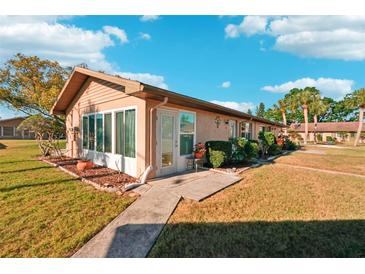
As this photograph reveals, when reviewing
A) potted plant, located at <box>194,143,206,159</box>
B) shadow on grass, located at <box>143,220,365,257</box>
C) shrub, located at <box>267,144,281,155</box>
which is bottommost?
shadow on grass, located at <box>143,220,365,257</box>

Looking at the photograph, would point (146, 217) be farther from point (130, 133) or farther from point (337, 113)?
point (337, 113)

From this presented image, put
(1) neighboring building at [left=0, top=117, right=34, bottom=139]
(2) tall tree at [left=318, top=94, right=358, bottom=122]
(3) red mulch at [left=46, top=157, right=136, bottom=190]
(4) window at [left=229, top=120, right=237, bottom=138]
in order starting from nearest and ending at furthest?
(3) red mulch at [left=46, top=157, right=136, bottom=190] → (4) window at [left=229, top=120, right=237, bottom=138] → (1) neighboring building at [left=0, top=117, right=34, bottom=139] → (2) tall tree at [left=318, top=94, right=358, bottom=122]

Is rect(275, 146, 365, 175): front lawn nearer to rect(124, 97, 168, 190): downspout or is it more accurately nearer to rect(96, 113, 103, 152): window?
rect(124, 97, 168, 190): downspout

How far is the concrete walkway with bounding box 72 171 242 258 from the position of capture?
2.70 meters

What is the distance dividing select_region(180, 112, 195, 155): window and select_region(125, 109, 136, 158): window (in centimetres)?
186

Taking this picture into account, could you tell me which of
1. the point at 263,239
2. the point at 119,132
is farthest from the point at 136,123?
the point at 263,239

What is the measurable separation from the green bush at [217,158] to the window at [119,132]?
3.73 meters

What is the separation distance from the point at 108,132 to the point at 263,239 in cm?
672

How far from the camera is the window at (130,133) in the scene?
253 inches

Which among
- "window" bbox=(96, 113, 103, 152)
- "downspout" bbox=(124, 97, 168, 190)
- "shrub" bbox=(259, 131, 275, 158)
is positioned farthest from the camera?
"shrub" bbox=(259, 131, 275, 158)

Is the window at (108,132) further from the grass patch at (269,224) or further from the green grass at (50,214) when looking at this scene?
the grass patch at (269,224)

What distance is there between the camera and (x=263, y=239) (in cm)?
296

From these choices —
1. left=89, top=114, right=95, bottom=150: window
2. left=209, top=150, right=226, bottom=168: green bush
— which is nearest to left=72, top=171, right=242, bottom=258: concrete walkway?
left=209, top=150, right=226, bottom=168: green bush

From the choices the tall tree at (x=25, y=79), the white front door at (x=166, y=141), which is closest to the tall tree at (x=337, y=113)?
the white front door at (x=166, y=141)
